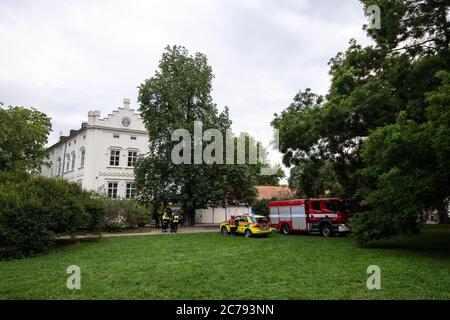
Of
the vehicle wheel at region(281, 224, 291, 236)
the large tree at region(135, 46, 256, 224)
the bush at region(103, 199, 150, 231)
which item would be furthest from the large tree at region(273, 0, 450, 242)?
the bush at region(103, 199, 150, 231)

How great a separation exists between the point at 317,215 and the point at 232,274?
1480 centimetres

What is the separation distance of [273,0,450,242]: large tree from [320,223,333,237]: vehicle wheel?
3.83 m

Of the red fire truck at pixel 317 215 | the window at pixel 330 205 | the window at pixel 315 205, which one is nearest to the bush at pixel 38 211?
the red fire truck at pixel 317 215

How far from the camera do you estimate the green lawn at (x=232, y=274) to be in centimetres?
742

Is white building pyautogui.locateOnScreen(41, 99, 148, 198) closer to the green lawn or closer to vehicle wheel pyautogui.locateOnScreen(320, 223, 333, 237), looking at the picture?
vehicle wheel pyautogui.locateOnScreen(320, 223, 333, 237)

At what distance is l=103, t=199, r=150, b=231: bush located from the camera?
25.9 metres

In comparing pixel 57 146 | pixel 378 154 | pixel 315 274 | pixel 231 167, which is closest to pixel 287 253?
pixel 315 274

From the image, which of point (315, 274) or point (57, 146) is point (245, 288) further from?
point (57, 146)

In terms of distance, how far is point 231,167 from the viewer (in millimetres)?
32000

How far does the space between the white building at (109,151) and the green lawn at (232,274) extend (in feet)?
86.9

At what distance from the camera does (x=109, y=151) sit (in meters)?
40.9

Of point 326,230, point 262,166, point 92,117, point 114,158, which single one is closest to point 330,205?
point 326,230

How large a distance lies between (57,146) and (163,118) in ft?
94.7

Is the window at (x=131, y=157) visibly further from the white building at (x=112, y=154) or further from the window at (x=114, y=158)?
the window at (x=114, y=158)
